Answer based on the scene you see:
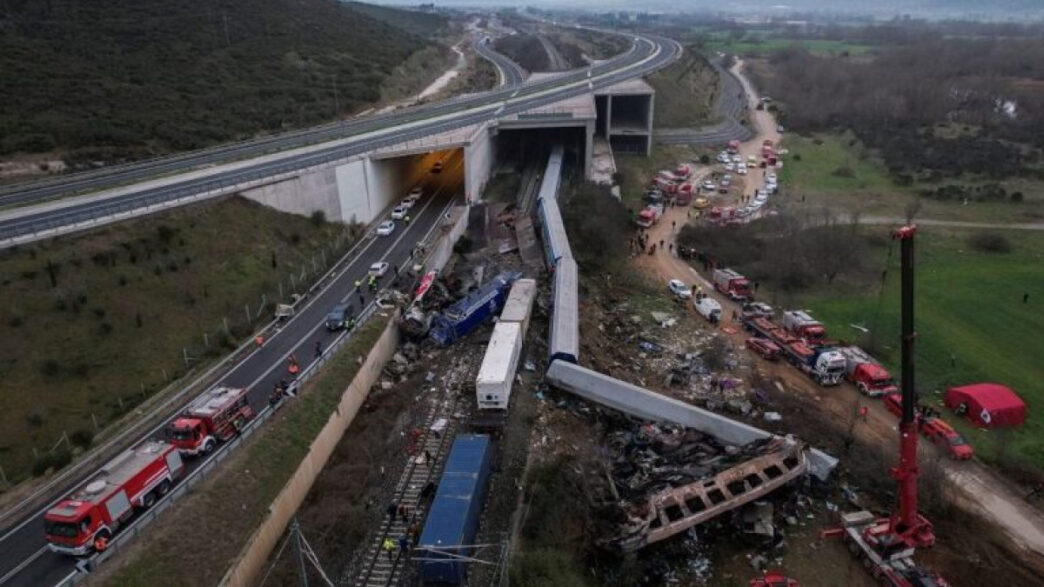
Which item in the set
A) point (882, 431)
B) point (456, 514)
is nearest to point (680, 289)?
point (882, 431)

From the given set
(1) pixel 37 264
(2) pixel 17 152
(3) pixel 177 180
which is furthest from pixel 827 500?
(2) pixel 17 152

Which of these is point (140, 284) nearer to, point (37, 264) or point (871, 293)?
Answer: point (37, 264)

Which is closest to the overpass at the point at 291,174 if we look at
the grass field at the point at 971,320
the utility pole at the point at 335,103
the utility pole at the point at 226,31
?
the utility pole at the point at 335,103

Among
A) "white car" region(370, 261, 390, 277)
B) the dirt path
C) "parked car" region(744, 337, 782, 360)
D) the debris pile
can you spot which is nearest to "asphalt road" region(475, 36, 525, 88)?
the dirt path

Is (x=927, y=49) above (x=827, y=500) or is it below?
above

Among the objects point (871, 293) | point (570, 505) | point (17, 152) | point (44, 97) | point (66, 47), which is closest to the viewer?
point (570, 505)

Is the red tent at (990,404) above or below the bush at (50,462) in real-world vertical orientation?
below

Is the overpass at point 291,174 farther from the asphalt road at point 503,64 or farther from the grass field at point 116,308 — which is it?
the asphalt road at point 503,64
